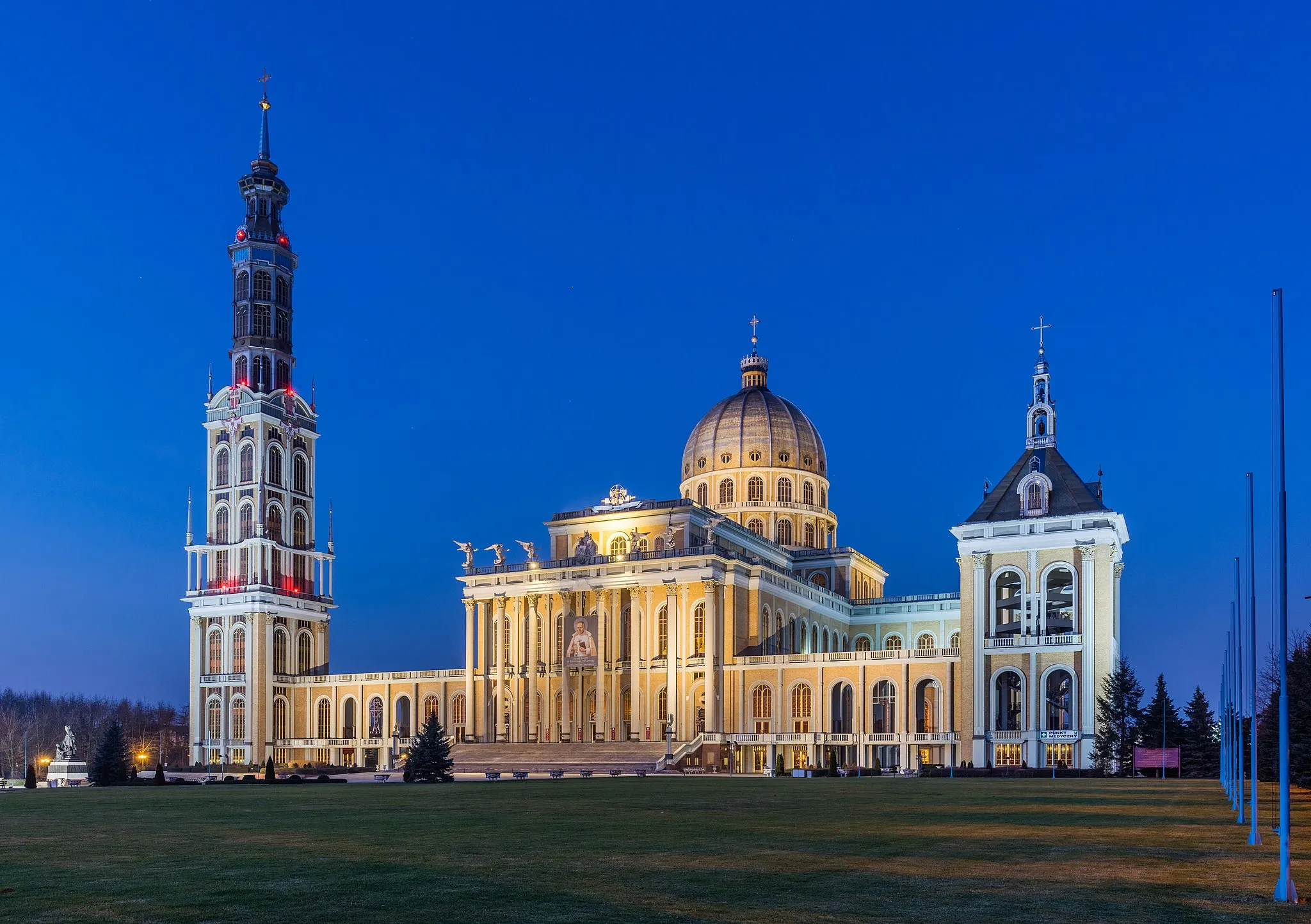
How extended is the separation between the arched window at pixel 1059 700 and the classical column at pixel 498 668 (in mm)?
43457

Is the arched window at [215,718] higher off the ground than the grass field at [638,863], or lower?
lower

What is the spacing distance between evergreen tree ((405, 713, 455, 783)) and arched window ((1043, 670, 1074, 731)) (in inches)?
1784

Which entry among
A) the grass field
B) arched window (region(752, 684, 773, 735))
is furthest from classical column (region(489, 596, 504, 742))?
the grass field

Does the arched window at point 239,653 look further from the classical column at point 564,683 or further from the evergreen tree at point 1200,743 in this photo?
the evergreen tree at point 1200,743

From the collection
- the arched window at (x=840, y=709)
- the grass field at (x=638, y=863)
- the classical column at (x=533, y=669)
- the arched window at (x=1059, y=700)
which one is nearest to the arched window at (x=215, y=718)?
the classical column at (x=533, y=669)

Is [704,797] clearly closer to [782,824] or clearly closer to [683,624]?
[782,824]

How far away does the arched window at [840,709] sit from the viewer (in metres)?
104

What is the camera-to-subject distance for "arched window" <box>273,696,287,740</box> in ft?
407

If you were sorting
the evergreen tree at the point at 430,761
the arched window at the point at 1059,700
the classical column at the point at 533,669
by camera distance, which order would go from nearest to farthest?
the evergreen tree at the point at 430,761, the arched window at the point at 1059,700, the classical column at the point at 533,669

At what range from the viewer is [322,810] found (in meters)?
37.4

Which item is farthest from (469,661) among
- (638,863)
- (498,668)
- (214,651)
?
(638,863)

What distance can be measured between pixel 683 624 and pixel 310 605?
42.0 m

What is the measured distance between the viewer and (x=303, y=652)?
5064 inches

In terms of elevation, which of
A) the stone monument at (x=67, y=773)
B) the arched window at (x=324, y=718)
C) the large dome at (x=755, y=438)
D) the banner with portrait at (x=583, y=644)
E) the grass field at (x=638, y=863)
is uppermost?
the large dome at (x=755, y=438)
